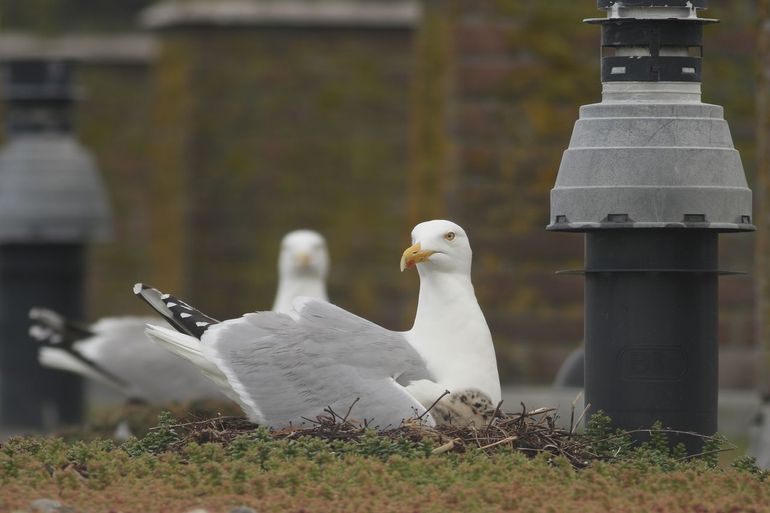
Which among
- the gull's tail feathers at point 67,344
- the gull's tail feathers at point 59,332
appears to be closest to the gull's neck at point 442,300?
the gull's tail feathers at point 67,344

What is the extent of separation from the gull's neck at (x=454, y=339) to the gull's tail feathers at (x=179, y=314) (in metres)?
0.82

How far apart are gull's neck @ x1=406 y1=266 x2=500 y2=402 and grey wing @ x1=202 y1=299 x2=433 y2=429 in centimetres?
8

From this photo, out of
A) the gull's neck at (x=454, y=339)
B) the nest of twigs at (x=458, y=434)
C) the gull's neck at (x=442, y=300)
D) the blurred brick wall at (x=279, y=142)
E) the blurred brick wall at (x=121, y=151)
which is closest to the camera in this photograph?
the nest of twigs at (x=458, y=434)

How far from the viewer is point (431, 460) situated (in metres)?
7.76

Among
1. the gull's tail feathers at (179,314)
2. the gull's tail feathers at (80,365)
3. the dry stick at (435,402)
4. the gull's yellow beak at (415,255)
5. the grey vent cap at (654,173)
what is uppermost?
the grey vent cap at (654,173)

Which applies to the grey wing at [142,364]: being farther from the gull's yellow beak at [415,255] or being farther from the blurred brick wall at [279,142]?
the blurred brick wall at [279,142]

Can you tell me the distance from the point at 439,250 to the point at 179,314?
42.3 inches

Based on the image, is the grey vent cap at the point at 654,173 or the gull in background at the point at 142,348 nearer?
the grey vent cap at the point at 654,173

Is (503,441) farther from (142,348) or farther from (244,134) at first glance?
(244,134)

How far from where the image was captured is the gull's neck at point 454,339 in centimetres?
885

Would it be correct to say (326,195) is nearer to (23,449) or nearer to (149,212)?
(149,212)

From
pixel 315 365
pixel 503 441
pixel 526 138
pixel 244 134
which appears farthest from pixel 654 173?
pixel 244 134

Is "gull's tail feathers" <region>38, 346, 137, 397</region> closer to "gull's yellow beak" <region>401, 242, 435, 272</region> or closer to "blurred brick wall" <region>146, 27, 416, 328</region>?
"gull's yellow beak" <region>401, 242, 435, 272</region>

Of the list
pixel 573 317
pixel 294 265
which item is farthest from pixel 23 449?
pixel 573 317
